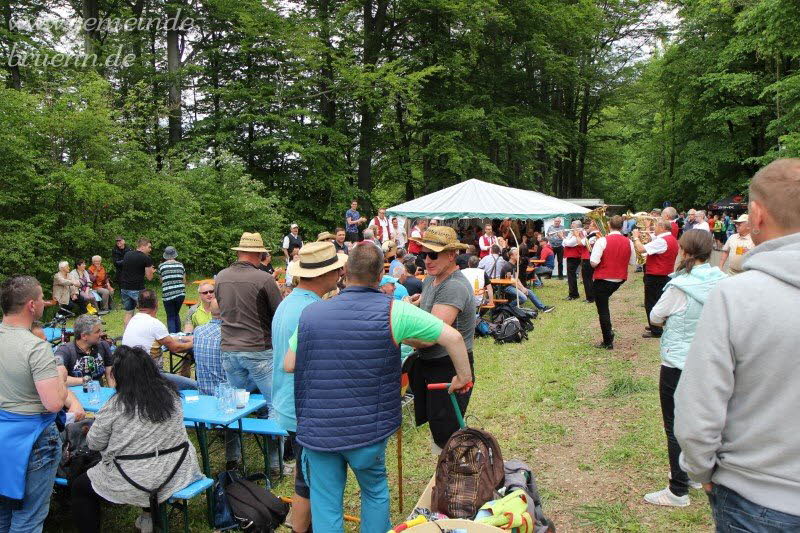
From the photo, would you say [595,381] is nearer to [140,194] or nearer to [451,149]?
[140,194]

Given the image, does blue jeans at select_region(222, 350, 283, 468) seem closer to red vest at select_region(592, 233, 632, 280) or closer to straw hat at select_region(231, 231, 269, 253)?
straw hat at select_region(231, 231, 269, 253)

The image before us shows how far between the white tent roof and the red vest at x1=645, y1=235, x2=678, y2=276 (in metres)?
4.23

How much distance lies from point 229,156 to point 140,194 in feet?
15.4

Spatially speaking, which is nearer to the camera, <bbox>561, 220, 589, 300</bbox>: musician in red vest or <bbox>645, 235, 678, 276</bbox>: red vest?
<bbox>645, 235, 678, 276</bbox>: red vest

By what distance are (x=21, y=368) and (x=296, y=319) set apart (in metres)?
1.48

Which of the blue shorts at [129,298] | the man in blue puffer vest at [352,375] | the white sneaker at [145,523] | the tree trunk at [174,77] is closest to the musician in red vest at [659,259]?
the man in blue puffer vest at [352,375]

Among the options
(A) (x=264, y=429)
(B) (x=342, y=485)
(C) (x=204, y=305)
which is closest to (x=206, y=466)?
(A) (x=264, y=429)

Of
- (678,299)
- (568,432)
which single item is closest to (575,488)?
(568,432)

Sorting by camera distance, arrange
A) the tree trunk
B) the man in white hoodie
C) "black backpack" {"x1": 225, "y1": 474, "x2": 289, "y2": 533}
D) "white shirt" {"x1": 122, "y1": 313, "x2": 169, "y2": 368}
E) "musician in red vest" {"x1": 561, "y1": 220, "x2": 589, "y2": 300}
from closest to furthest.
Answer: the man in white hoodie, "black backpack" {"x1": 225, "y1": 474, "x2": 289, "y2": 533}, "white shirt" {"x1": 122, "y1": 313, "x2": 169, "y2": 368}, "musician in red vest" {"x1": 561, "y1": 220, "x2": 589, "y2": 300}, the tree trunk

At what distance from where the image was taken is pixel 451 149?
2103 cm

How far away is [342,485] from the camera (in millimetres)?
2949

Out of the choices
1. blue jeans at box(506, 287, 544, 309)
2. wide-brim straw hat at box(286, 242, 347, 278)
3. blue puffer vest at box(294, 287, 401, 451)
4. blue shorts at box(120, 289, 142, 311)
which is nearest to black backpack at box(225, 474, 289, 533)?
blue puffer vest at box(294, 287, 401, 451)

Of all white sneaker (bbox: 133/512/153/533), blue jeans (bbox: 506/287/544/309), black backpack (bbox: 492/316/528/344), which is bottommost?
white sneaker (bbox: 133/512/153/533)

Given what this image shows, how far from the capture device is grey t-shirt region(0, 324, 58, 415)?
3.07 meters
